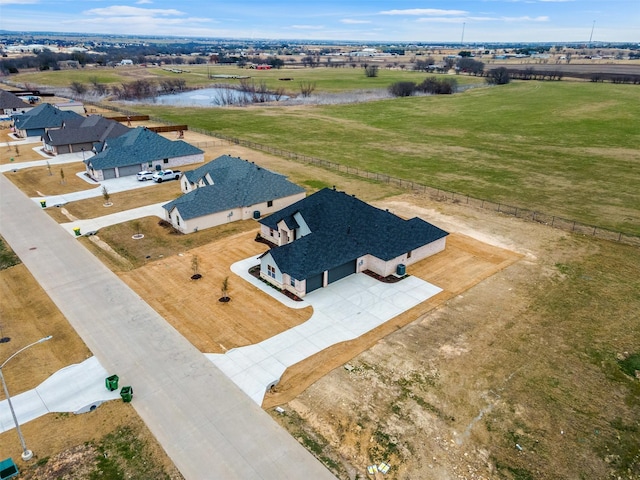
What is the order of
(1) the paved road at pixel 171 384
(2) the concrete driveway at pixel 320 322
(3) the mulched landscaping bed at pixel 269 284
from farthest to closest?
(3) the mulched landscaping bed at pixel 269 284 → (2) the concrete driveway at pixel 320 322 → (1) the paved road at pixel 171 384

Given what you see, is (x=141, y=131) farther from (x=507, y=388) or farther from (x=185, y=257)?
(x=507, y=388)

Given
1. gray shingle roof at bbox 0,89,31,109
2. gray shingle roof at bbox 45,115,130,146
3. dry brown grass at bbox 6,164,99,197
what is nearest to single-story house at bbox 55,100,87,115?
gray shingle roof at bbox 0,89,31,109

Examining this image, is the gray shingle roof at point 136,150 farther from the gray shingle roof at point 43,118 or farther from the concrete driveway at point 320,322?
the concrete driveway at point 320,322

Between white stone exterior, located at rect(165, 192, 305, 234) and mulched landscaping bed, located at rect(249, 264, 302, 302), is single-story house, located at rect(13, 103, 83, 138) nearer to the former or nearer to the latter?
white stone exterior, located at rect(165, 192, 305, 234)

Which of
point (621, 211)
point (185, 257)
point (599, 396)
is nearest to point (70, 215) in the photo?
point (185, 257)

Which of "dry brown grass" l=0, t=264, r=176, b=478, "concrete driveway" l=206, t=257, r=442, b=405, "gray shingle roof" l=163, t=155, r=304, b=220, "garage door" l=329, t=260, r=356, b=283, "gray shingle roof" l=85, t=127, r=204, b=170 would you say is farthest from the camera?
"gray shingle roof" l=85, t=127, r=204, b=170

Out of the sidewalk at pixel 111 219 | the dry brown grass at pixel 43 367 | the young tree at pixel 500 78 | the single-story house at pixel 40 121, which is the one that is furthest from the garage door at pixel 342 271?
the young tree at pixel 500 78
